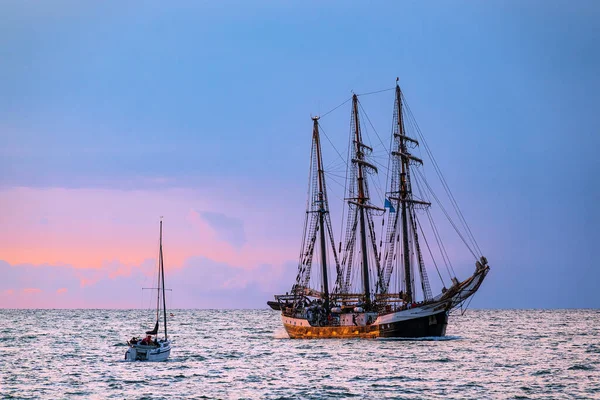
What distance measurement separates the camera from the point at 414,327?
114250mm

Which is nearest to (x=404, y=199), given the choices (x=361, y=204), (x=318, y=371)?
(x=361, y=204)

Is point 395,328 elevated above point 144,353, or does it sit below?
above

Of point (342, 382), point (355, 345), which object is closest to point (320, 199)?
point (355, 345)

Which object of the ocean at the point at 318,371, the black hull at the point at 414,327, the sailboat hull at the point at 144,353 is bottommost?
the ocean at the point at 318,371

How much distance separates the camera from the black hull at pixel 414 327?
113375 mm

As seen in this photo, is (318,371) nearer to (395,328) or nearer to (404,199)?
(395,328)

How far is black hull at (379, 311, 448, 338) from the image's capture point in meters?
113

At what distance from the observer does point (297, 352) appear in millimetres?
112188

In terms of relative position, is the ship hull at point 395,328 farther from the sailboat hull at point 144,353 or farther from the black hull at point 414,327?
the sailboat hull at point 144,353

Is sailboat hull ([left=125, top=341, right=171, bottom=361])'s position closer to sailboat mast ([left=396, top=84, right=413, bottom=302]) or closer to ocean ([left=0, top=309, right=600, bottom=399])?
ocean ([left=0, top=309, right=600, bottom=399])

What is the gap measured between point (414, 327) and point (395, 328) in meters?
2.47

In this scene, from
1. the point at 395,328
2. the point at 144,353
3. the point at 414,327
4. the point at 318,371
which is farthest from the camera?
the point at 414,327

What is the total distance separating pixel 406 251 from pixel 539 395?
53.7 metres

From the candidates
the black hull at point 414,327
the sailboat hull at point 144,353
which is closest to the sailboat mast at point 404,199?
the black hull at point 414,327
